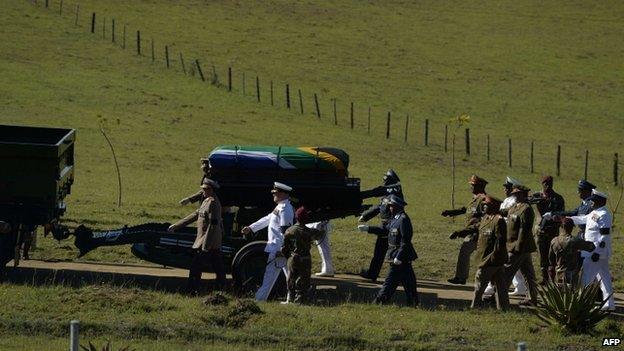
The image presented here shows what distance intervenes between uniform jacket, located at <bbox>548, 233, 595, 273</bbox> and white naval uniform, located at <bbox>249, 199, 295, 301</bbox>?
363cm

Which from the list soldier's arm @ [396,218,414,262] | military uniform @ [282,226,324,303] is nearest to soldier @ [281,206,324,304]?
military uniform @ [282,226,324,303]

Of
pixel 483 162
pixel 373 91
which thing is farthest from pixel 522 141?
pixel 373 91

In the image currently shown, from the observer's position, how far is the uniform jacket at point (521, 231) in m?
17.2

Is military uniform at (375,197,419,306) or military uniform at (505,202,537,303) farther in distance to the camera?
military uniform at (505,202,537,303)

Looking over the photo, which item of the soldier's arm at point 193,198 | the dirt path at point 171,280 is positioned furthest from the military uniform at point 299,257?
the soldier's arm at point 193,198

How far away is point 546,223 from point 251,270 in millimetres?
4402

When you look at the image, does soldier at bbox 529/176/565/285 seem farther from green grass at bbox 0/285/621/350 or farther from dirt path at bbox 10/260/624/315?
green grass at bbox 0/285/621/350

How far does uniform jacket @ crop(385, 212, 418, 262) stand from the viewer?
16891 millimetres

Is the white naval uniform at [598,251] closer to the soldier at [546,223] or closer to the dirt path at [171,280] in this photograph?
the dirt path at [171,280]

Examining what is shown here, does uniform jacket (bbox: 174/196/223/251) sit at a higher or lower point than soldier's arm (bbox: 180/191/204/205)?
lower

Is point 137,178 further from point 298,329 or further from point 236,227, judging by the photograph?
point 298,329

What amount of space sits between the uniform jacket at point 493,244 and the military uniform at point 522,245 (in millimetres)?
479

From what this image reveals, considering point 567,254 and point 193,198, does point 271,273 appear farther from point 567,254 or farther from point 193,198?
point 567,254

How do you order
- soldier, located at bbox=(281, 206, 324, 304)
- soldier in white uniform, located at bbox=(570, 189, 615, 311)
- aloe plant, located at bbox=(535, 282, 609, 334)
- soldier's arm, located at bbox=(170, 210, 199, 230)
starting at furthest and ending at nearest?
soldier's arm, located at bbox=(170, 210, 199, 230) < soldier in white uniform, located at bbox=(570, 189, 615, 311) < soldier, located at bbox=(281, 206, 324, 304) < aloe plant, located at bbox=(535, 282, 609, 334)
